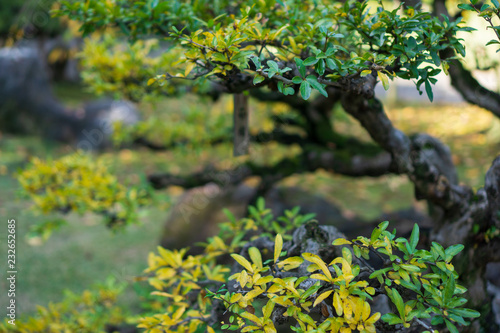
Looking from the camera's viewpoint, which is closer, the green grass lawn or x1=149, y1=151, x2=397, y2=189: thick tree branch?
x1=149, y1=151, x2=397, y2=189: thick tree branch

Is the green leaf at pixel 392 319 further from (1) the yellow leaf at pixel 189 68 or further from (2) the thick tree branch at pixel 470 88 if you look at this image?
(2) the thick tree branch at pixel 470 88

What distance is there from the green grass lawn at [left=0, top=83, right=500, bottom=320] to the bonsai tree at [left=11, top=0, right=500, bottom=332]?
79 cm

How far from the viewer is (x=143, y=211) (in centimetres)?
Answer: 225

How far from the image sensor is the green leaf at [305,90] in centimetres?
105

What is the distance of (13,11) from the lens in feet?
22.9

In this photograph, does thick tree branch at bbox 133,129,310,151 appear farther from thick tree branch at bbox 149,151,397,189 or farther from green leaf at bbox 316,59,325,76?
green leaf at bbox 316,59,325,76

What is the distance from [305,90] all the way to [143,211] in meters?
1.48

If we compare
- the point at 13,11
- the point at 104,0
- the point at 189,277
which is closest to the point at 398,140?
the point at 189,277

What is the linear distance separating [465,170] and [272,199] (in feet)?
10.5

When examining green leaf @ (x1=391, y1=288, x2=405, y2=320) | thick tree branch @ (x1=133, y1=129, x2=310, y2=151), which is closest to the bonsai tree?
green leaf @ (x1=391, y1=288, x2=405, y2=320)

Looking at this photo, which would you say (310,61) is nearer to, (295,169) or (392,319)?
(392,319)

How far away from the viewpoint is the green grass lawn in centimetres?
356

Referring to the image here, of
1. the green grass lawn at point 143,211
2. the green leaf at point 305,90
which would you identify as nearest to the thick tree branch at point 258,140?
the green grass lawn at point 143,211

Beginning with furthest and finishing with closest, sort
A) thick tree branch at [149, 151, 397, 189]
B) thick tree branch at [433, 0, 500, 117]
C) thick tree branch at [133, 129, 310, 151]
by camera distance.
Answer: thick tree branch at [133, 129, 310, 151] < thick tree branch at [149, 151, 397, 189] < thick tree branch at [433, 0, 500, 117]
